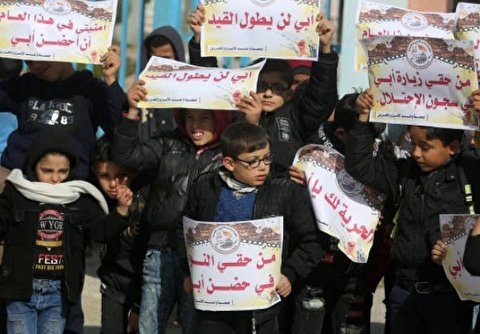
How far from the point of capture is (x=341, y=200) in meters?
6.55

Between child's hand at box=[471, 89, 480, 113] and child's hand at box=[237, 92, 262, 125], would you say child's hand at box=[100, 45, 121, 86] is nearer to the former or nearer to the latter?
child's hand at box=[237, 92, 262, 125]

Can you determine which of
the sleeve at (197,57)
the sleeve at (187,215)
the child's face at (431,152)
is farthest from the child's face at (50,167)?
the child's face at (431,152)

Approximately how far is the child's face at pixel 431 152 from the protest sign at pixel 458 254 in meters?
0.35

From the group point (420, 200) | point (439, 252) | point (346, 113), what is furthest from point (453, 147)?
point (346, 113)

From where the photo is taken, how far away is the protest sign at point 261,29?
670cm

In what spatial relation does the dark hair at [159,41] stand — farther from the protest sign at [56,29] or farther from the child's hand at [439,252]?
the child's hand at [439,252]

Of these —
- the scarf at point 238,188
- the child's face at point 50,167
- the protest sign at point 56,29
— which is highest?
the protest sign at point 56,29

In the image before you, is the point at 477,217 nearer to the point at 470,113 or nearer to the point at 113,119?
the point at 470,113

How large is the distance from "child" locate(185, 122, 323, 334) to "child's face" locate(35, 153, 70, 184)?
0.89 meters

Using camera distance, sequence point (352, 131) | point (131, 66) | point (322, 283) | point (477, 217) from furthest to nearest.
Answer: point (131, 66) < point (322, 283) < point (352, 131) < point (477, 217)

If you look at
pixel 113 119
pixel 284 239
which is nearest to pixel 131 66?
pixel 113 119

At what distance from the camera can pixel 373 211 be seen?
258 inches

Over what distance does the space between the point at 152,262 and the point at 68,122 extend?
0.94 meters

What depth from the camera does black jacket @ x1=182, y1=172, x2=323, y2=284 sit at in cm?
615
